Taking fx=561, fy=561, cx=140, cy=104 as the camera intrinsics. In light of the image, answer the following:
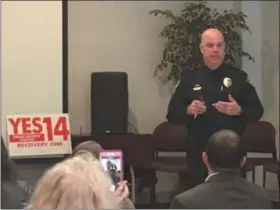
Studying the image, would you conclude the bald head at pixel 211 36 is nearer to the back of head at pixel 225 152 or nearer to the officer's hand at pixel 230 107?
the officer's hand at pixel 230 107

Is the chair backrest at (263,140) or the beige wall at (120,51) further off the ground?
the beige wall at (120,51)

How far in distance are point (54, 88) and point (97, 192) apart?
347 centimetres

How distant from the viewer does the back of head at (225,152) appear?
2082 millimetres

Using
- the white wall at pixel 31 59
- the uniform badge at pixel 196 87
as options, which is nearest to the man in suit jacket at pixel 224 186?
the uniform badge at pixel 196 87

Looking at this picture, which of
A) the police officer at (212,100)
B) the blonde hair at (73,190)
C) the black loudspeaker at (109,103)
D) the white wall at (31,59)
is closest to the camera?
the blonde hair at (73,190)

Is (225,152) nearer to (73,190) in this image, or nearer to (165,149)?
(73,190)

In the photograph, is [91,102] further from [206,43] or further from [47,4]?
[206,43]

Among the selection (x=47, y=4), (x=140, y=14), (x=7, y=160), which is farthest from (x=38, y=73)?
(x=7, y=160)

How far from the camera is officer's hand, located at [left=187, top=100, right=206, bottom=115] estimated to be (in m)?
2.81

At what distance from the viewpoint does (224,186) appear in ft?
6.62

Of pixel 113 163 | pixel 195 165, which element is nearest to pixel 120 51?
pixel 195 165

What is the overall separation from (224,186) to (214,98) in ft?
2.96

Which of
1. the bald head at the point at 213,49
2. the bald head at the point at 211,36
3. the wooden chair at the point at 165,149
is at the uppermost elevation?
the bald head at the point at 211,36

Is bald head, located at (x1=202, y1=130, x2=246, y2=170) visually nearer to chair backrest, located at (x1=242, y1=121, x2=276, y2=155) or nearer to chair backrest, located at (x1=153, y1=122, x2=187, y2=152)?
chair backrest, located at (x1=153, y1=122, x2=187, y2=152)
